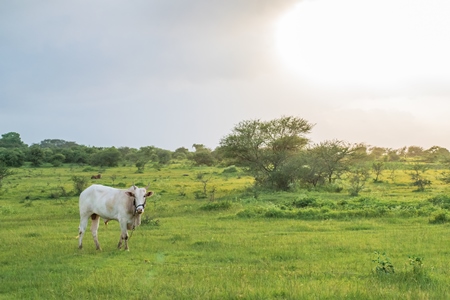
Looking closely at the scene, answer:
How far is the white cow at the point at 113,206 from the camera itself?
1208 cm

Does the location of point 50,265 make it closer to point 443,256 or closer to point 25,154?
point 443,256

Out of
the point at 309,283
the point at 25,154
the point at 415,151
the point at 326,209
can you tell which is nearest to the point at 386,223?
the point at 326,209

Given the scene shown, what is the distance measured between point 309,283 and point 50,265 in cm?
632

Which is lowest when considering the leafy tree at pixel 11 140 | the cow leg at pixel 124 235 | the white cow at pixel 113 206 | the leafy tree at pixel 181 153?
the cow leg at pixel 124 235

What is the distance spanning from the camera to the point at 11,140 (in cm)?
10362

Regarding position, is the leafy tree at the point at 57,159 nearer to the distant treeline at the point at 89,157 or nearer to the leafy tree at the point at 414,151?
the distant treeline at the point at 89,157

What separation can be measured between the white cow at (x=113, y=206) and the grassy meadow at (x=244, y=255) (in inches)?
25.4

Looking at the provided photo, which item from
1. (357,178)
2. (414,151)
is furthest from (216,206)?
(414,151)

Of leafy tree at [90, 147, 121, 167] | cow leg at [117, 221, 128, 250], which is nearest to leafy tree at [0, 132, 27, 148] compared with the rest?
leafy tree at [90, 147, 121, 167]

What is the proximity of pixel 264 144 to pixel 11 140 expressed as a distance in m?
87.2

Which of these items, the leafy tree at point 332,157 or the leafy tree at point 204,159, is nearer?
the leafy tree at point 332,157

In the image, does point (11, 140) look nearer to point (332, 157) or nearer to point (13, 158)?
point (13, 158)

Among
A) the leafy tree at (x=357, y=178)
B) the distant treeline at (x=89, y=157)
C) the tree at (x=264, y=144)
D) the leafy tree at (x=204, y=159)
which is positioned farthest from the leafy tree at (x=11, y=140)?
the leafy tree at (x=357, y=178)

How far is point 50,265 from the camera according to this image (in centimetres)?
1016
